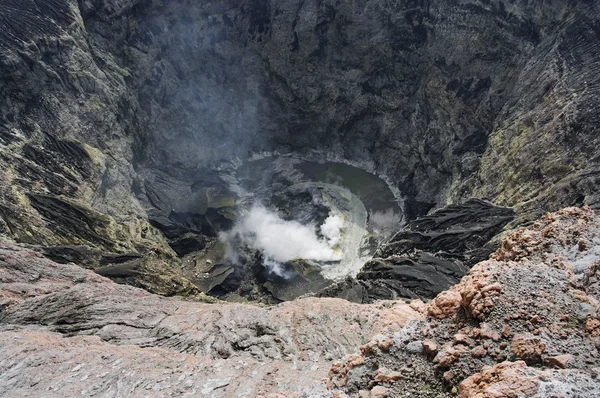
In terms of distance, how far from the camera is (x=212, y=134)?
167ft

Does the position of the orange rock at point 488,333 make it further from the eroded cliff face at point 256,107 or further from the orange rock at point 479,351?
the eroded cliff face at point 256,107

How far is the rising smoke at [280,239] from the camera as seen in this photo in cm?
3656

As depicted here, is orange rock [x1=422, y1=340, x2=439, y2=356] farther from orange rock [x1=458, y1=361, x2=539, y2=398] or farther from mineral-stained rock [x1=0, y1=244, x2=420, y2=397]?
mineral-stained rock [x1=0, y1=244, x2=420, y2=397]

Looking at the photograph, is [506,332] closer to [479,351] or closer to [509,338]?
[509,338]

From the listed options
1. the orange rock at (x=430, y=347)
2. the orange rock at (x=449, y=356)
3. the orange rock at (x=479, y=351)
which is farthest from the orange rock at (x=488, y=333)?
the orange rock at (x=430, y=347)

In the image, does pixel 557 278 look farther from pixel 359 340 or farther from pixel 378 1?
pixel 378 1

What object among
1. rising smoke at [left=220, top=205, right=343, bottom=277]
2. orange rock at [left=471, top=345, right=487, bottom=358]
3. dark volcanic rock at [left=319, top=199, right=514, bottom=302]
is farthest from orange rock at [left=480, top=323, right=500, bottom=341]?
rising smoke at [left=220, top=205, right=343, bottom=277]

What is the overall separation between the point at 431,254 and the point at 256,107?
32.2 m

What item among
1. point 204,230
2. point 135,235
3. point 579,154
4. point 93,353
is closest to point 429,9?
point 579,154

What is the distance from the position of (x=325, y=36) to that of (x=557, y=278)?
44.5 meters

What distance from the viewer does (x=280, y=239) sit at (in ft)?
126

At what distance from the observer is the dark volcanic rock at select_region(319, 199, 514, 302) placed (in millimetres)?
24453

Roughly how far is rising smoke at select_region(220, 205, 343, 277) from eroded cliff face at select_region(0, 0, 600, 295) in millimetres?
2371

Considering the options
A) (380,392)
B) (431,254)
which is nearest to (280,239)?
(431,254)
